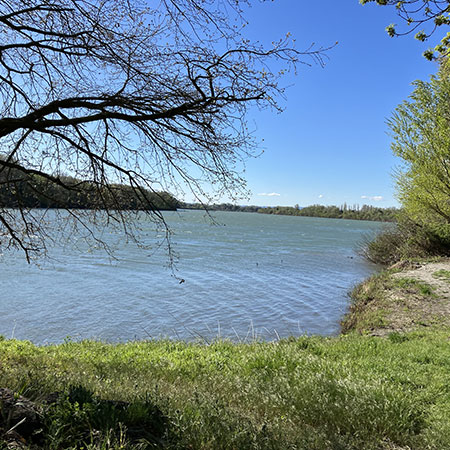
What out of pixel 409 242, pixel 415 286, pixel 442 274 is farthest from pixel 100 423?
pixel 409 242

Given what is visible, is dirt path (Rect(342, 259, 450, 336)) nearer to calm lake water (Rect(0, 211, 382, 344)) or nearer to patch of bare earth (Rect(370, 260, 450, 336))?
patch of bare earth (Rect(370, 260, 450, 336))

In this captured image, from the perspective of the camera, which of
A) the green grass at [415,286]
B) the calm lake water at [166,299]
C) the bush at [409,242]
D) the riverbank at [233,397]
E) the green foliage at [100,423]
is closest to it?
the green foliage at [100,423]

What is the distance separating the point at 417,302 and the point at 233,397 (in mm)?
11318

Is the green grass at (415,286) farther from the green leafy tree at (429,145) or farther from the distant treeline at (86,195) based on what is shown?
the distant treeline at (86,195)

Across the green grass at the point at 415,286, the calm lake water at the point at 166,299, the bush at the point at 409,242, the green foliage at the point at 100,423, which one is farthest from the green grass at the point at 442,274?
the green foliage at the point at 100,423

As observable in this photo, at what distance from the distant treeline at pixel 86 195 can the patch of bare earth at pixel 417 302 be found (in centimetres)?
812

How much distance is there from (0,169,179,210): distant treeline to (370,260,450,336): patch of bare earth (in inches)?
320

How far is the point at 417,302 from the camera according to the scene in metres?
→ 13.2

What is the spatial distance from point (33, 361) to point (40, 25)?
5383mm

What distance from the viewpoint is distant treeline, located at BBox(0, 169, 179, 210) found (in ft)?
18.4

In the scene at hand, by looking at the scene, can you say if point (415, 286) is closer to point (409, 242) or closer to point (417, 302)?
point (417, 302)

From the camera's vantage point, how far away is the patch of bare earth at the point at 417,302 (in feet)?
36.3

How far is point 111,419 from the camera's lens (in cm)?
284

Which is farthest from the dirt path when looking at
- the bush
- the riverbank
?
the bush
